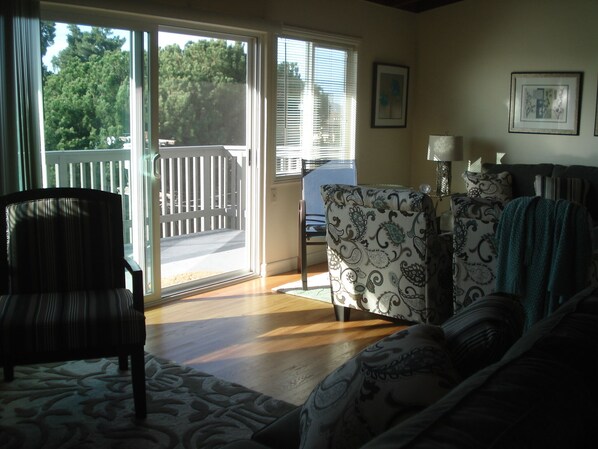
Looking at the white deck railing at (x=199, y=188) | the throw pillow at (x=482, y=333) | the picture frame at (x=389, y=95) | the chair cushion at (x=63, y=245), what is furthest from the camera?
the picture frame at (x=389, y=95)

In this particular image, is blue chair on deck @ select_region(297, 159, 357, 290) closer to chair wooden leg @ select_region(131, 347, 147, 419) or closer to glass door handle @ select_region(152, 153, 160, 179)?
glass door handle @ select_region(152, 153, 160, 179)

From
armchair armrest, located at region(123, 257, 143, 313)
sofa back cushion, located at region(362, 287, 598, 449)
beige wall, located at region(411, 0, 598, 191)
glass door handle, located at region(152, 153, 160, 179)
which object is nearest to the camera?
sofa back cushion, located at region(362, 287, 598, 449)

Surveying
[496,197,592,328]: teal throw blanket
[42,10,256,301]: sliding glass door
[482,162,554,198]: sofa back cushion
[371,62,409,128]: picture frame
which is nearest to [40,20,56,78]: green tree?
[42,10,256,301]: sliding glass door

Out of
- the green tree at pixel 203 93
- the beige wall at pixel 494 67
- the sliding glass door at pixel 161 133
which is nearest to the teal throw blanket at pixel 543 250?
the sliding glass door at pixel 161 133

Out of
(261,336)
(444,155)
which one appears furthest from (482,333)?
(444,155)

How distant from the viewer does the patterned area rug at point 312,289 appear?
198 inches

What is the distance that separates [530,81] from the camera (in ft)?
20.8

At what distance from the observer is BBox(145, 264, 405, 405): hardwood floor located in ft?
11.6

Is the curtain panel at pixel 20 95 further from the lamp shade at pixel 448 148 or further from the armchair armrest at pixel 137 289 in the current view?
the lamp shade at pixel 448 148

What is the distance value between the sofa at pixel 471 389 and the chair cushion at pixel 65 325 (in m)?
1.23

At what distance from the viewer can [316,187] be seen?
5.71m

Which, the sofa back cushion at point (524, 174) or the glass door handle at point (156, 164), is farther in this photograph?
the sofa back cushion at point (524, 174)

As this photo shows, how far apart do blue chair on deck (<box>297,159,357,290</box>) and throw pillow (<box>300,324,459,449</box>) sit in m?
3.81

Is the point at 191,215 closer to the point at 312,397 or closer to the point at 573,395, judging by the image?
the point at 312,397
